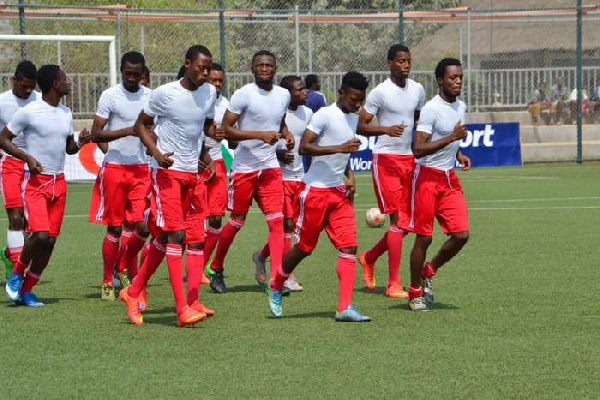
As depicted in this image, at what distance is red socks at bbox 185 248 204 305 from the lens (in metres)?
9.77

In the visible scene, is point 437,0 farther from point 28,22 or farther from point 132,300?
point 132,300

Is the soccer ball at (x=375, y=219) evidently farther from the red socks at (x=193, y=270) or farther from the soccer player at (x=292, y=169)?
the red socks at (x=193, y=270)

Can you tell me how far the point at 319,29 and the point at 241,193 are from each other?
1720 centimetres

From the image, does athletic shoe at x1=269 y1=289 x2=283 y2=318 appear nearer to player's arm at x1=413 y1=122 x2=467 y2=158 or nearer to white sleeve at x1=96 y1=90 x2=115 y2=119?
player's arm at x1=413 y1=122 x2=467 y2=158

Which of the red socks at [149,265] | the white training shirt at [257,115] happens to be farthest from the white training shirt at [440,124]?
the red socks at [149,265]

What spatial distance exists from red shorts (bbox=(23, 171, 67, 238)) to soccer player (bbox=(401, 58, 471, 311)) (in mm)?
3140

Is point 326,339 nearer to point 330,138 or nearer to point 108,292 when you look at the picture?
point 330,138

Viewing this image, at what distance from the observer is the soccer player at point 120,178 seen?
10969 millimetres

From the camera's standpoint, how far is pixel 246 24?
92.0 ft

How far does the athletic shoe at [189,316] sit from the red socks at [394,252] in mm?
2384

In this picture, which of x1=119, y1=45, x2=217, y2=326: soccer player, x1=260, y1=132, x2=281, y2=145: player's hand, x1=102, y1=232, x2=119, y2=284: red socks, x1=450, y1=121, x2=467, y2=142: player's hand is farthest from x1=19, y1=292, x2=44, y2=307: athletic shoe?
x1=450, y1=121, x2=467, y2=142: player's hand

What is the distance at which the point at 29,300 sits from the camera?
10.6 m

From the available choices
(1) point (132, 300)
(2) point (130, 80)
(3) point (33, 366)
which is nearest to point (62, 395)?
(3) point (33, 366)

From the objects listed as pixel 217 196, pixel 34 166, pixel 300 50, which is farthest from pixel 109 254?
pixel 300 50
